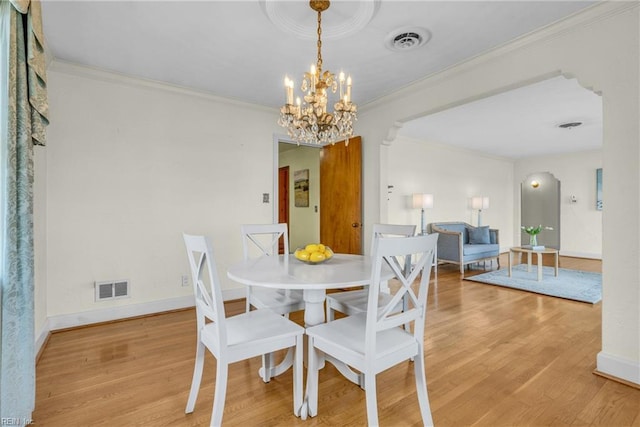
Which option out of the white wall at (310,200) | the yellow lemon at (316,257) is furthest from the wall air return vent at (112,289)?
the white wall at (310,200)

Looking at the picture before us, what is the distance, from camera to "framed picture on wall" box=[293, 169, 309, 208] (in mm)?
6637

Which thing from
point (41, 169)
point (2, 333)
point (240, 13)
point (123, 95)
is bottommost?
point (2, 333)

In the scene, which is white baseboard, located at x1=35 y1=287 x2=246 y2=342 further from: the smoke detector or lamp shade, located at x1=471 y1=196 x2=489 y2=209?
lamp shade, located at x1=471 y1=196 x2=489 y2=209

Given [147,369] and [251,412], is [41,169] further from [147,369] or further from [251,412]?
[251,412]

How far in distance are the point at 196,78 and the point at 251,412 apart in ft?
9.81

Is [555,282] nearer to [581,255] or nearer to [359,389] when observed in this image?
[581,255]

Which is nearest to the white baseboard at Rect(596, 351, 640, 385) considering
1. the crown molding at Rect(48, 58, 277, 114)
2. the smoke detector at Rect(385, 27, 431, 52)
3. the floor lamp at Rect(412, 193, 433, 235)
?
the smoke detector at Rect(385, 27, 431, 52)

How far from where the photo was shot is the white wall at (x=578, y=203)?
275 inches

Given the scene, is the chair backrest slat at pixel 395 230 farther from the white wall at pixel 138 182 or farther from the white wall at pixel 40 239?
the white wall at pixel 40 239

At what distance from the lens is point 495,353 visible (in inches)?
94.5

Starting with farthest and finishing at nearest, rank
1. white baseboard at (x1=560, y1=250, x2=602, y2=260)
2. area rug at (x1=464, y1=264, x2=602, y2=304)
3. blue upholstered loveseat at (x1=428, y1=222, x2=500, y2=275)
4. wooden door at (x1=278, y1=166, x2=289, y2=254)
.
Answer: wooden door at (x1=278, y1=166, x2=289, y2=254), white baseboard at (x1=560, y1=250, x2=602, y2=260), blue upholstered loveseat at (x1=428, y1=222, x2=500, y2=275), area rug at (x1=464, y1=264, x2=602, y2=304)

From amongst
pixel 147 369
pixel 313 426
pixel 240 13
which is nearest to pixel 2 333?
pixel 147 369

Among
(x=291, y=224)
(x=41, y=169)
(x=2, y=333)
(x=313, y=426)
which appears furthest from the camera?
(x=291, y=224)

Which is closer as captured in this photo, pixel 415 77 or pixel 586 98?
pixel 415 77
